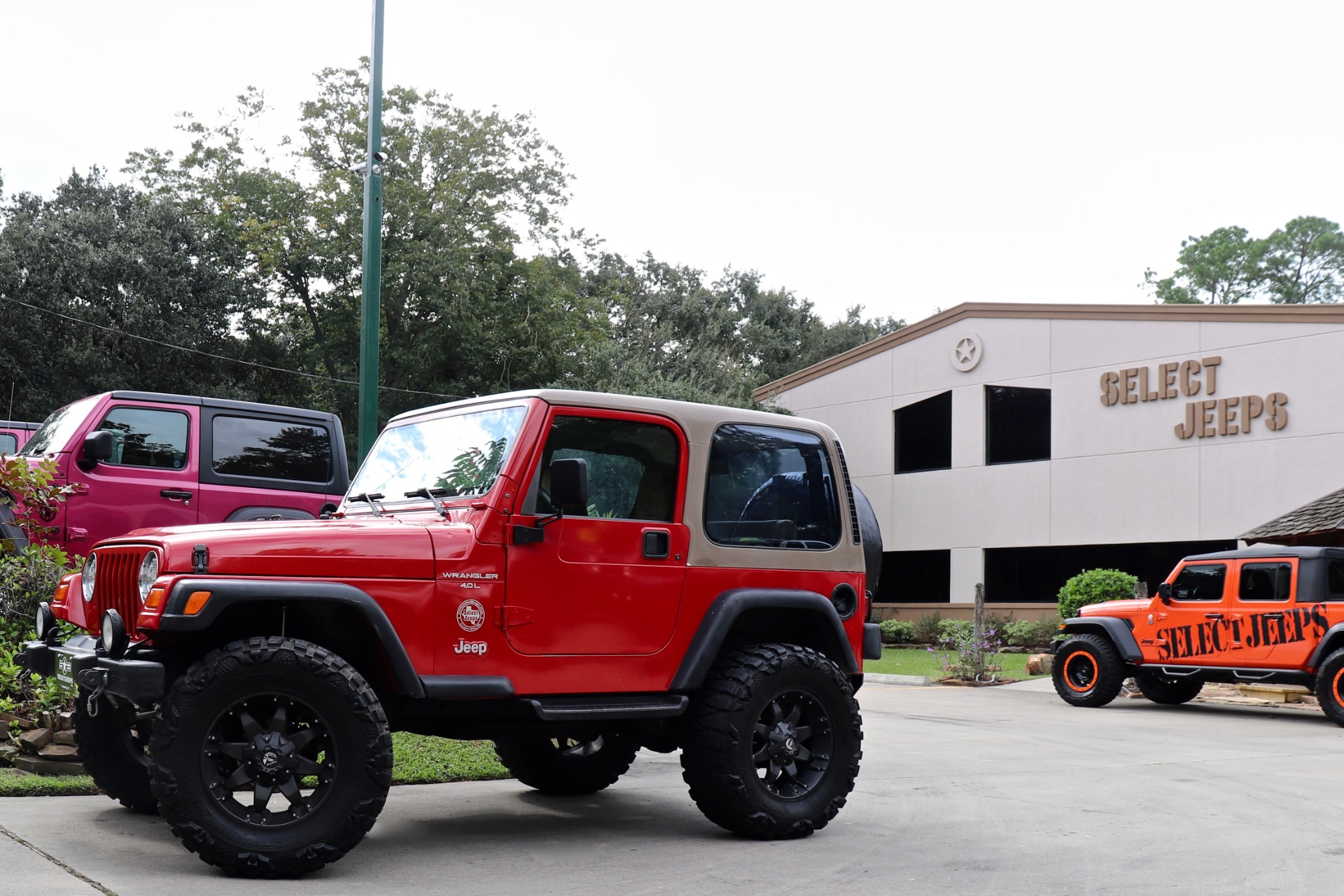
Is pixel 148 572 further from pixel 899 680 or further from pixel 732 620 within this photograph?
pixel 899 680

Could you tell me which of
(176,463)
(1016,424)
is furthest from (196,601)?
(1016,424)

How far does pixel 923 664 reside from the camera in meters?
23.8

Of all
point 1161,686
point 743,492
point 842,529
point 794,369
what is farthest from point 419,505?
point 794,369

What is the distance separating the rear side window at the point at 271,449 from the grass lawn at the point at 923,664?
1067 cm

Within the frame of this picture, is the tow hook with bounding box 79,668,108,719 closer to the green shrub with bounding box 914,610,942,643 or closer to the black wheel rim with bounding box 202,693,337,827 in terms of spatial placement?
the black wheel rim with bounding box 202,693,337,827

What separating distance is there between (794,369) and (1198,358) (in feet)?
84.4

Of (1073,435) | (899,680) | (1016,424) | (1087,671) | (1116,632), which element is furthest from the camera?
(1016,424)

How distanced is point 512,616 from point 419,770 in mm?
3012

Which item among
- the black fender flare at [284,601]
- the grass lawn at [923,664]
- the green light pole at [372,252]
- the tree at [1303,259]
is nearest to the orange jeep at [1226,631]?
the grass lawn at [923,664]

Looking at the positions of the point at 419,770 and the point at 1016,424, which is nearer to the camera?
the point at 419,770

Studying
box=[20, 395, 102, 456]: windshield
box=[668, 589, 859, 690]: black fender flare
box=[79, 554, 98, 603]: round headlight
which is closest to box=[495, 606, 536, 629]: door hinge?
box=[668, 589, 859, 690]: black fender flare

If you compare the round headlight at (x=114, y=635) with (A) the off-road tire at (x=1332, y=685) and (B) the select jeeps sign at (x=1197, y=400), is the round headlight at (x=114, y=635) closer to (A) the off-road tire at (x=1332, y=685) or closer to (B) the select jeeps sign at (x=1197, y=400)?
(A) the off-road tire at (x=1332, y=685)

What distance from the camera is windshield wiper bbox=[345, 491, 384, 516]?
22.4 feet

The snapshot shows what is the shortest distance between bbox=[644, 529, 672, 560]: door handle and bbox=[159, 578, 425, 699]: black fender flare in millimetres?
1372
